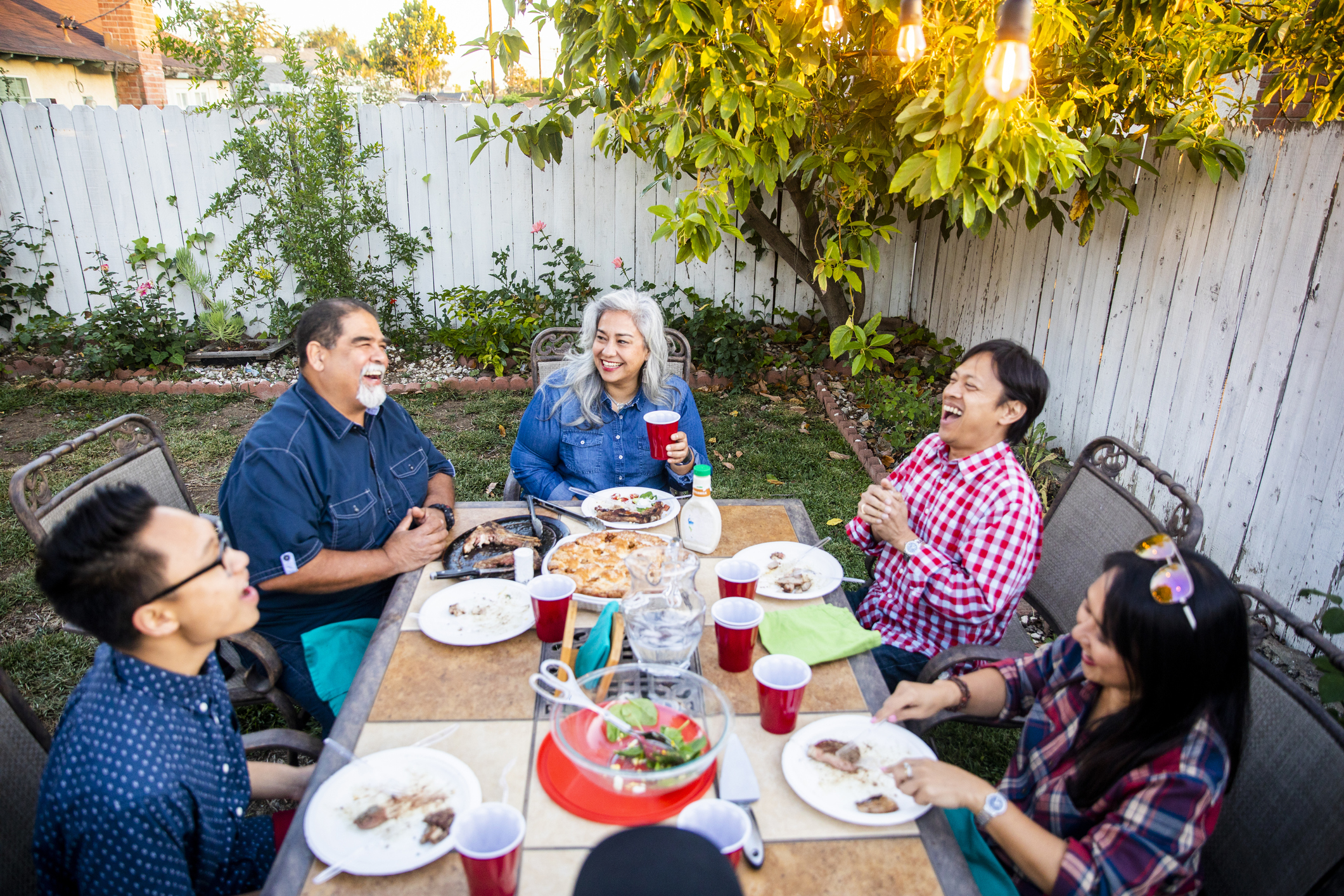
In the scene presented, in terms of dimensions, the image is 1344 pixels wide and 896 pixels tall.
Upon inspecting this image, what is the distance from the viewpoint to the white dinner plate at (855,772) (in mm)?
1355

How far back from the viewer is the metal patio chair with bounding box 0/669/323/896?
142 centimetres

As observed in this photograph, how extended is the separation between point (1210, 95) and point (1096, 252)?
3.72 ft

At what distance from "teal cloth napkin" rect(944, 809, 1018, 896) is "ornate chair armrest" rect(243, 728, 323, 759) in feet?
4.69

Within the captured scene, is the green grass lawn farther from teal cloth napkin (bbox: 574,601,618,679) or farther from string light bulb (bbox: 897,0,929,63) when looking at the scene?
string light bulb (bbox: 897,0,929,63)

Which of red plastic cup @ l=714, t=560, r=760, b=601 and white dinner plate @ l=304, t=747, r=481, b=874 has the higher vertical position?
red plastic cup @ l=714, t=560, r=760, b=601

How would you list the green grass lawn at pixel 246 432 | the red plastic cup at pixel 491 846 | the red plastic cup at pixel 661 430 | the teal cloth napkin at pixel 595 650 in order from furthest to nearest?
the green grass lawn at pixel 246 432
the red plastic cup at pixel 661 430
the teal cloth napkin at pixel 595 650
the red plastic cup at pixel 491 846

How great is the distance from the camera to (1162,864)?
49.9 inches

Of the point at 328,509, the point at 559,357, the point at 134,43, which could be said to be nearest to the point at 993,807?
the point at 328,509

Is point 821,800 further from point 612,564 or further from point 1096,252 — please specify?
point 1096,252

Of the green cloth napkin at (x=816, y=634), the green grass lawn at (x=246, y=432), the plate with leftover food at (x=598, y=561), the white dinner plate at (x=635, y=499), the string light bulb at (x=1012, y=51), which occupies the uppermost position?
the string light bulb at (x=1012, y=51)

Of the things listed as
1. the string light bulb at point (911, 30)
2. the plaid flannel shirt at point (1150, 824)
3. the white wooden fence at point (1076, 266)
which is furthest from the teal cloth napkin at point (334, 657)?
the white wooden fence at point (1076, 266)

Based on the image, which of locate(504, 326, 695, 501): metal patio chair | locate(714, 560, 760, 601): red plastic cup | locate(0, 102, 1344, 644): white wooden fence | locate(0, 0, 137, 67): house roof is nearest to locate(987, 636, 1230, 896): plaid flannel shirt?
locate(714, 560, 760, 601): red plastic cup

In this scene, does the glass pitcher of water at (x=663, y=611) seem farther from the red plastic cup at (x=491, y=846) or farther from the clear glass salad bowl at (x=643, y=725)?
the red plastic cup at (x=491, y=846)

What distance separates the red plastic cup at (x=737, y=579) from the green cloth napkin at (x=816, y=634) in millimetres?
99
